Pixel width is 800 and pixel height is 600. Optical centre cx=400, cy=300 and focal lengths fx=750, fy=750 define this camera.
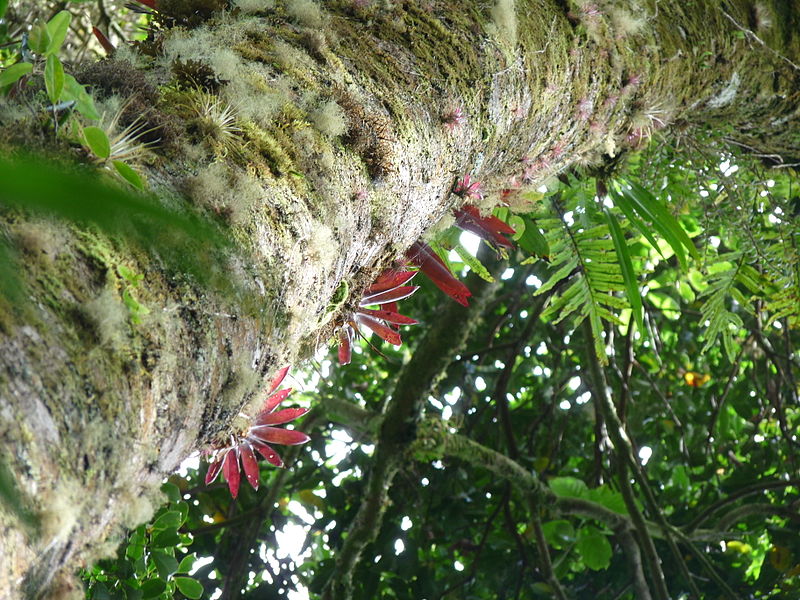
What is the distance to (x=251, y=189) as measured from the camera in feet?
2.41

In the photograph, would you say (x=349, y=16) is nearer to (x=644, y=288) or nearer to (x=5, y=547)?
(x=5, y=547)

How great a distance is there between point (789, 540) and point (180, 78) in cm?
309

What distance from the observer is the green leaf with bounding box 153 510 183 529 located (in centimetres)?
153

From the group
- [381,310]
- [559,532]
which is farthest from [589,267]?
[559,532]

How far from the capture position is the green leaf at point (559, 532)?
9.80ft

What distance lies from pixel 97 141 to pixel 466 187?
835 millimetres

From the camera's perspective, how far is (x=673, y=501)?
3.63 m

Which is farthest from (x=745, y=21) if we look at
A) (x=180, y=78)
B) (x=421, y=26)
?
(x=180, y=78)

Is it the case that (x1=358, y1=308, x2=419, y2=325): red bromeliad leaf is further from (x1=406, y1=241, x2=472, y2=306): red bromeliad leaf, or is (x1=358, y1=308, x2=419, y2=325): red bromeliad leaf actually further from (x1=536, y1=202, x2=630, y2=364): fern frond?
(x1=536, y1=202, x2=630, y2=364): fern frond

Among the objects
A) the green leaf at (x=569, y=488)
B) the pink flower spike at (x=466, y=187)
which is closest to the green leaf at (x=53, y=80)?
the pink flower spike at (x=466, y=187)

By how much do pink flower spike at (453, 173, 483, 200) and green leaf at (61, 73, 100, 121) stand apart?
73 centimetres

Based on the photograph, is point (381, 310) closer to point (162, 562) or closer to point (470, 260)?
point (470, 260)

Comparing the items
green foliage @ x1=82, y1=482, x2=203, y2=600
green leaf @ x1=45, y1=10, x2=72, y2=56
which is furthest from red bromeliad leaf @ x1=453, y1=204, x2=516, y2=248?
green leaf @ x1=45, y1=10, x2=72, y2=56

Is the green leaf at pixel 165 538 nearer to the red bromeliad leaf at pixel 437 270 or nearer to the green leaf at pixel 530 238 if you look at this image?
the red bromeliad leaf at pixel 437 270
